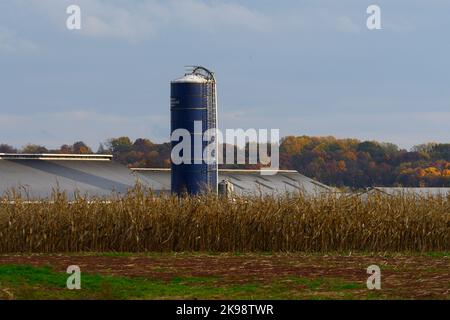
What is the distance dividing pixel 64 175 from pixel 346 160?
2233 inches

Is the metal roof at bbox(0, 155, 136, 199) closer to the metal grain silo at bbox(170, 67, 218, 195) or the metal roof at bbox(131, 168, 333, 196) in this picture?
the metal roof at bbox(131, 168, 333, 196)

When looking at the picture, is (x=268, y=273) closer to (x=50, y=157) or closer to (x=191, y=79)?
(x=191, y=79)

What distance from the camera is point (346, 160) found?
10738 centimetres

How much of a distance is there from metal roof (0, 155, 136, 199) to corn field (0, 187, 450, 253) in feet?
68.3

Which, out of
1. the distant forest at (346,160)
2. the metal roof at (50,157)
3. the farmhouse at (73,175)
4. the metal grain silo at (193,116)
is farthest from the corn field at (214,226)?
the distant forest at (346,160)

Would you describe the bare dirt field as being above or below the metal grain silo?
below

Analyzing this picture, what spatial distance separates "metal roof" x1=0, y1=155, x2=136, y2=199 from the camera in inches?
2055

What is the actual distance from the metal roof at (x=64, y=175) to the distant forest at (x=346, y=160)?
40.0 meters

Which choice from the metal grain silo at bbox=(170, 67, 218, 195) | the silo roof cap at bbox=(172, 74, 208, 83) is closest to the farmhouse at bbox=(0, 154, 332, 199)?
the metal grain silo at bbox=(170, 67, 218, 195)

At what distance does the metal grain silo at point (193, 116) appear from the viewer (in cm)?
4597

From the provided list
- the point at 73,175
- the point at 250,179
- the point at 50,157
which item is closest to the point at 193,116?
the point at 73,175

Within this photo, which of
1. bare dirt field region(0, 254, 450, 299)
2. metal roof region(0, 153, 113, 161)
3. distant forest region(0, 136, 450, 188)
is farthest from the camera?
distant forest region(0, 136, 450, 188)
